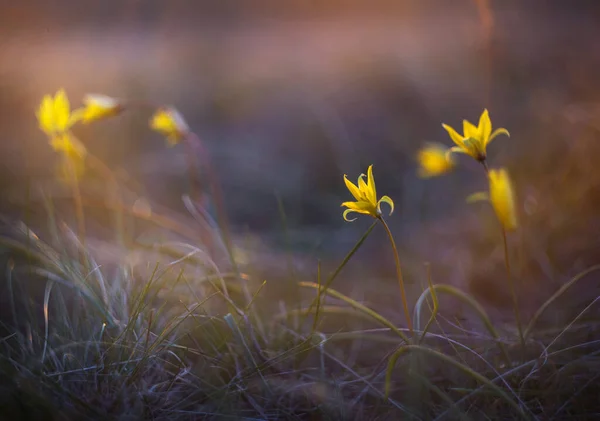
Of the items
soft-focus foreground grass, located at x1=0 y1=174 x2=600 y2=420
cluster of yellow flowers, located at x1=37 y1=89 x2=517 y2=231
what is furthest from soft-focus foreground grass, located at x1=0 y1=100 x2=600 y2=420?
cluster of yellow flowers, located at x1=37 y1=89 x2=517 y2=231

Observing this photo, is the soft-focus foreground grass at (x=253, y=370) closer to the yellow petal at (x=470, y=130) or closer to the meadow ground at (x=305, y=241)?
the meadow ground at (x=305, y=241)

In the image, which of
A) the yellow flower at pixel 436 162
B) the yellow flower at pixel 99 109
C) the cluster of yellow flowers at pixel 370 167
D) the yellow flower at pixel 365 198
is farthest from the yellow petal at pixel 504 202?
the yellow flower at pixel 99 109

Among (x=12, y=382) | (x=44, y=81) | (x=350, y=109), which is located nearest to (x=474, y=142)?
(x=12, y=382)

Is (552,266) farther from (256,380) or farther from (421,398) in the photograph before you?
(256,380)

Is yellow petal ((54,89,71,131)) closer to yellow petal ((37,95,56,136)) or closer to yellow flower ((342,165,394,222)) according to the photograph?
yellow petal ((37,95,56,136))

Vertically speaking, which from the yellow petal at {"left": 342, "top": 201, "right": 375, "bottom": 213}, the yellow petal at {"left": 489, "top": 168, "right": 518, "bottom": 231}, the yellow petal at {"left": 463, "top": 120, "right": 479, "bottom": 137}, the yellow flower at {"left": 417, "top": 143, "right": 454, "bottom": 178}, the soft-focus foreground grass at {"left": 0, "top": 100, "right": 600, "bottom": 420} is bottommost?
the soft-focus foreground grass at {"left": 0, "top": 100, "right": 600, "bottom": 420}
